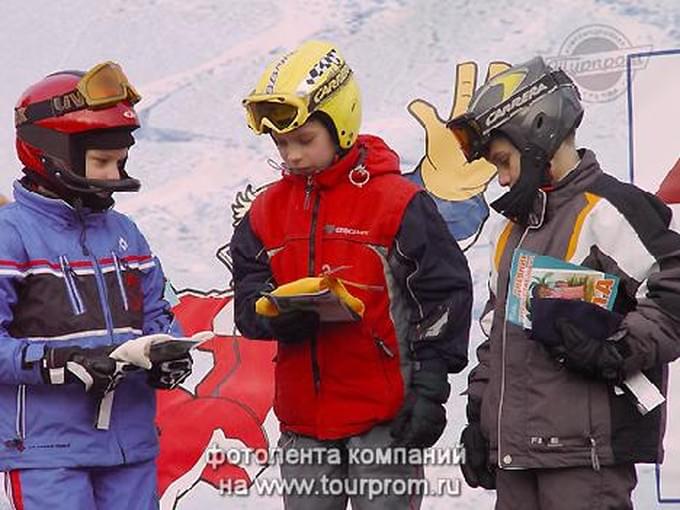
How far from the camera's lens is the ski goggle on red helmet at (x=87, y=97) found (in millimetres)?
3199

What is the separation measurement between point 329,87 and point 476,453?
2.90 ft

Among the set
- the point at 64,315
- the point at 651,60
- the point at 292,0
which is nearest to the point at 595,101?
the point at 651,60

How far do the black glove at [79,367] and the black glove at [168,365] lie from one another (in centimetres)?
8

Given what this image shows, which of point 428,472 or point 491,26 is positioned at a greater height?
point 491,26

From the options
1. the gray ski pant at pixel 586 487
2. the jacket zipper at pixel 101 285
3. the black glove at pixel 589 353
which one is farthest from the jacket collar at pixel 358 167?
the gray ski pant at pixel 586 487

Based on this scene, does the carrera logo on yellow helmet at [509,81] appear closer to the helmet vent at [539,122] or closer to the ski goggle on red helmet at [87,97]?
the helmet vent at [539,122]

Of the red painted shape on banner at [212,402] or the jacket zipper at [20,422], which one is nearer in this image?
the jacket zipper at [20,422]

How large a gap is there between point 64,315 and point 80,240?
19 cm

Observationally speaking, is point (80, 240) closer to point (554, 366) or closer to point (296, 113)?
point (296, 113)

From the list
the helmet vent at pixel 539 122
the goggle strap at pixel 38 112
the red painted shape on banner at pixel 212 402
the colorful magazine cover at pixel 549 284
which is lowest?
the red painted shape on banner at pixel 212 402

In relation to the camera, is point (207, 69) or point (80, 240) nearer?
point (80, 240)

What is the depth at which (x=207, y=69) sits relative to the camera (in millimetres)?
4137

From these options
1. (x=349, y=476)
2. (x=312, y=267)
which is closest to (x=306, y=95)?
(x=312, y=267)

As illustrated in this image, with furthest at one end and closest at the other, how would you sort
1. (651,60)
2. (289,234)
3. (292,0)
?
(292,0) → (651,60) → (289,234)
